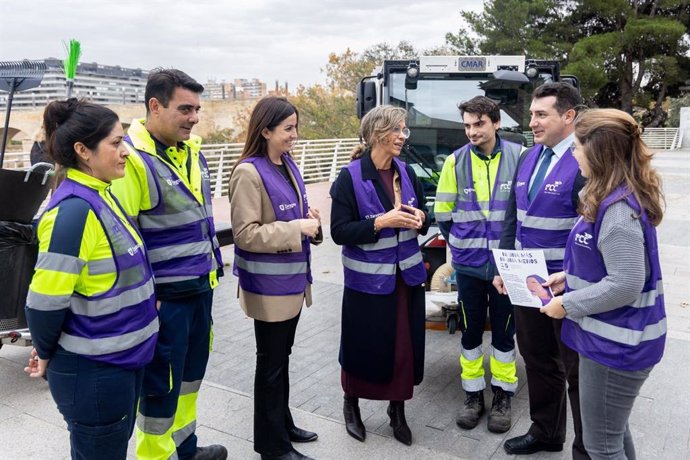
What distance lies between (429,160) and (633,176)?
411cm

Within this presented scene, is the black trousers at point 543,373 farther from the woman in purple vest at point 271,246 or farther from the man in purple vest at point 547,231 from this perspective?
the woman in purple vest at point 271,246

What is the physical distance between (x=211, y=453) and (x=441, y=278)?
2.42 meters

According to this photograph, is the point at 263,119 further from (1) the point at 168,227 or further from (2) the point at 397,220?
(2) the point at 397,220

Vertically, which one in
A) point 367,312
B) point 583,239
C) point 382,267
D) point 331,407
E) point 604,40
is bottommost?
point 331,407

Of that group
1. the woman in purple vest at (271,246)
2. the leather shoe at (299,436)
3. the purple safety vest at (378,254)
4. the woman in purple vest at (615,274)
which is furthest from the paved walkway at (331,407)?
the woman in purple vest at (615,274)

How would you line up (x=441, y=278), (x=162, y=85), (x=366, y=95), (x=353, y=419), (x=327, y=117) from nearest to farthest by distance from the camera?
(x=162, y=85)
(x=353, y=419)
(x=441, y=278)
(x=366, y=95)
(x=327, y=117)

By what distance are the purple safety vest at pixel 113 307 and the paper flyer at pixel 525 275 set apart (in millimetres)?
1584

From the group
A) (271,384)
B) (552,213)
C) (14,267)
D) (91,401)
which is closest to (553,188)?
(552,213)

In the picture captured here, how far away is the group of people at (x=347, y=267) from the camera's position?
6.64 feet

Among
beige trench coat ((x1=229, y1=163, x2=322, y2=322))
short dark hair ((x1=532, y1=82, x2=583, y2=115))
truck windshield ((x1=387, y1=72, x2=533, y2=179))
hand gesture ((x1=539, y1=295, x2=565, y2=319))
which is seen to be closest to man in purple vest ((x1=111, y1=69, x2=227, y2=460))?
beige trench coat ((x1=229, y1=163, x2=322, y2=322))

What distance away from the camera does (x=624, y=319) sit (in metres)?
Result: 2.10

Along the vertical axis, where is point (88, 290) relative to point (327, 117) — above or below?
below

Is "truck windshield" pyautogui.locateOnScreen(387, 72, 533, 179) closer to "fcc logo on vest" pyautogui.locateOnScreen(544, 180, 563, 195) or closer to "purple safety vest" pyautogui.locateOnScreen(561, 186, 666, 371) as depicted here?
"fcc logo on vest" pyautogui.locateOnScreen(544, 180, 563, 195)

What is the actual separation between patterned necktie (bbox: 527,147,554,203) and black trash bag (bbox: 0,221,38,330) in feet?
10.3
